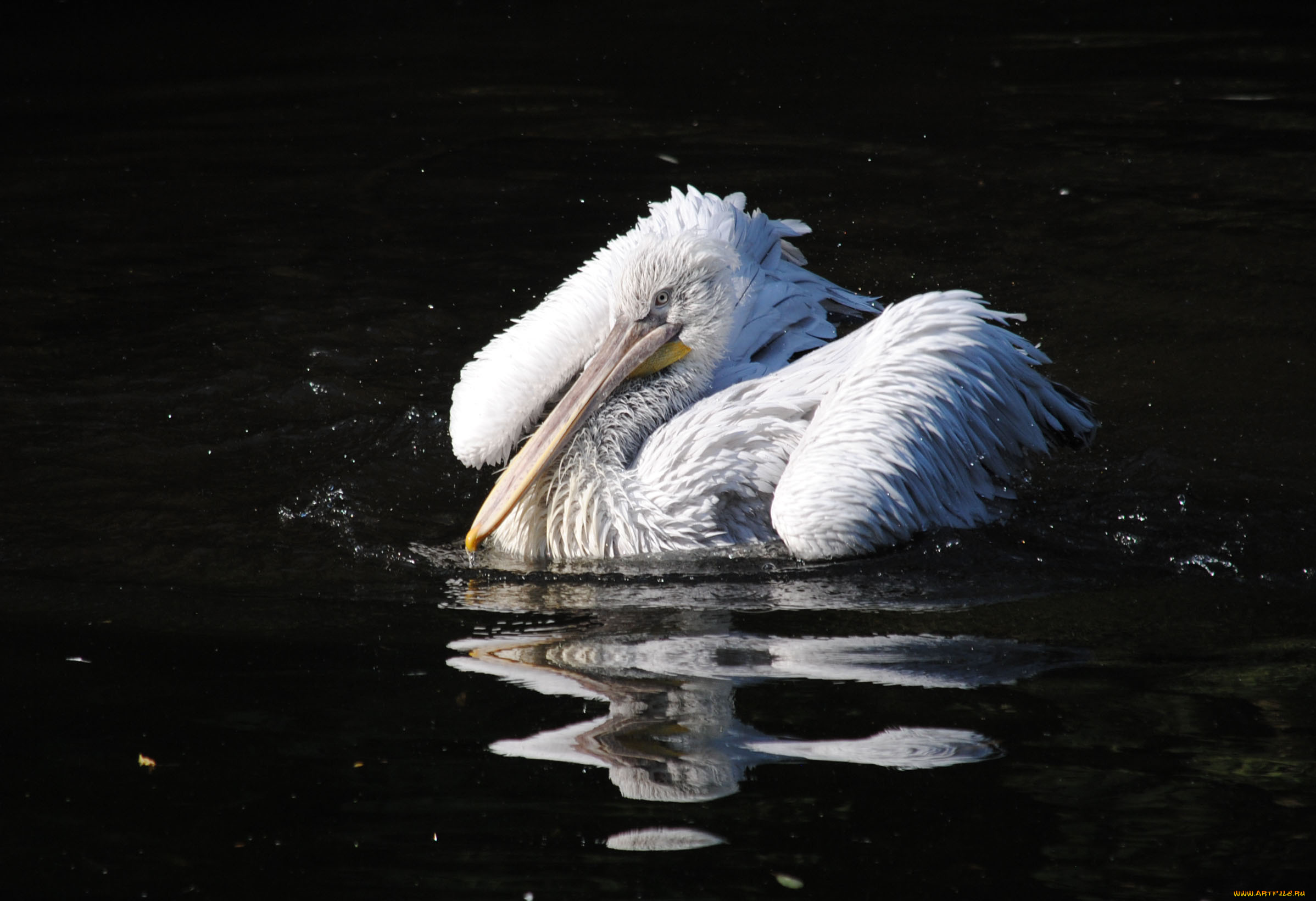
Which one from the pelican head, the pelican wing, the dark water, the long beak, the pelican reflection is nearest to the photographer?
the dark water

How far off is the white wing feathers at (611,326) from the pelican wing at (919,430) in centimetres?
42

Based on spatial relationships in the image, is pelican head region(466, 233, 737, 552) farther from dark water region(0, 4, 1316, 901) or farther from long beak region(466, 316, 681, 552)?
dark water region(0, 4, 1316, 901)

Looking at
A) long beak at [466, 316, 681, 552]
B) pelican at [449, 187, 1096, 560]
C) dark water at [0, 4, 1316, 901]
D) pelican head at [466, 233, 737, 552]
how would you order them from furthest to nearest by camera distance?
pelican head at [466, 233, 737, 552] → long beak at [466, 316, 681, 552] → pelican at [449, 187, 1096, 560] → dark water at [0, 4, 1316, 901]

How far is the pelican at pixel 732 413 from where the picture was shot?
392 cm

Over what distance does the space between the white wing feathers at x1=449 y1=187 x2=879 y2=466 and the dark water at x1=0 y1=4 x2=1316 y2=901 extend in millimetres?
389

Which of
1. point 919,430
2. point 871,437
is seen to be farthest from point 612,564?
point 919,430

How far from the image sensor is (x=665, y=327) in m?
4.46

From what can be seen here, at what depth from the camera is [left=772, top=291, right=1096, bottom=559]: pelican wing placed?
12.5 ft

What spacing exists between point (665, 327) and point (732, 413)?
49 centimetres

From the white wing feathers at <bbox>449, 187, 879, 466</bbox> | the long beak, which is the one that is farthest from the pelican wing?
the long beak

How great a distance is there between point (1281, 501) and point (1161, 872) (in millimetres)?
2231

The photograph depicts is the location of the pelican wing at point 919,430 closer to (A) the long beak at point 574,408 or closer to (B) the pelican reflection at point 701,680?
(B) the pelican reflection at point 701,680

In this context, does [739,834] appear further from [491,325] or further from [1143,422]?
[491,325]

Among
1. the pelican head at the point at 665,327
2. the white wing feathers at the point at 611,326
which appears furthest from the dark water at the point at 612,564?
the pelican head at the point at 665,327
